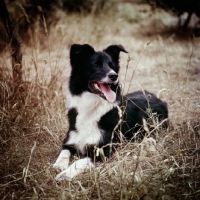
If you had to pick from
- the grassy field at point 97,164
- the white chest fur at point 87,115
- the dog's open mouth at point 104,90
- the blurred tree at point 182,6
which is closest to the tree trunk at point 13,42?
the grassy field at point 97,164

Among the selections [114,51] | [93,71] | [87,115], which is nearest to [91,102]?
[87,115]

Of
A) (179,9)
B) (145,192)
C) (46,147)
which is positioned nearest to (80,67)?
(46,147)

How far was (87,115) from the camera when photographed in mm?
3957

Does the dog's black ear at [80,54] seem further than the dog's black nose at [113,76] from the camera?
Yes

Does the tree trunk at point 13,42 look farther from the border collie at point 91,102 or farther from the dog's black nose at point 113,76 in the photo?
the dog's black nose at point 113,76

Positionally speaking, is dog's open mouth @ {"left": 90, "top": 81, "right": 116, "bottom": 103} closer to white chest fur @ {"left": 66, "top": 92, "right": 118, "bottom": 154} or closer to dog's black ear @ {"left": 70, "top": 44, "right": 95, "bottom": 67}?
white chest fur @ {"left": 66, "top": 92, "right": 118, "bottom": 154}

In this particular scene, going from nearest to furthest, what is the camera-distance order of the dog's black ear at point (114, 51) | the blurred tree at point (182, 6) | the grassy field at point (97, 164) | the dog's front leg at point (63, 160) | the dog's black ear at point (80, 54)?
the grassy field at point (97, 164) → the dog's front leg at point (63, 160) → the dog's black ear at point (80, 54) → the dog's black ear at point (114, 51) → the blurred tree at point (182, 6)

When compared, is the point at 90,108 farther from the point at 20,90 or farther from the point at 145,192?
the point at 145,192

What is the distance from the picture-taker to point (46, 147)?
164 inches

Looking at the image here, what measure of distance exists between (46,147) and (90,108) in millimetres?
812

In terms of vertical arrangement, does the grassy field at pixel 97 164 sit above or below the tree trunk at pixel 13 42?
below

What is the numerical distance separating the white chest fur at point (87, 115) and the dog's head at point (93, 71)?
0.10 m


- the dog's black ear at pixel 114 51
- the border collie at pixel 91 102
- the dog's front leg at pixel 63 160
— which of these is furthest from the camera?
the dog's black ear at pixel 114 51

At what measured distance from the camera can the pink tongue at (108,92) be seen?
382 cm
